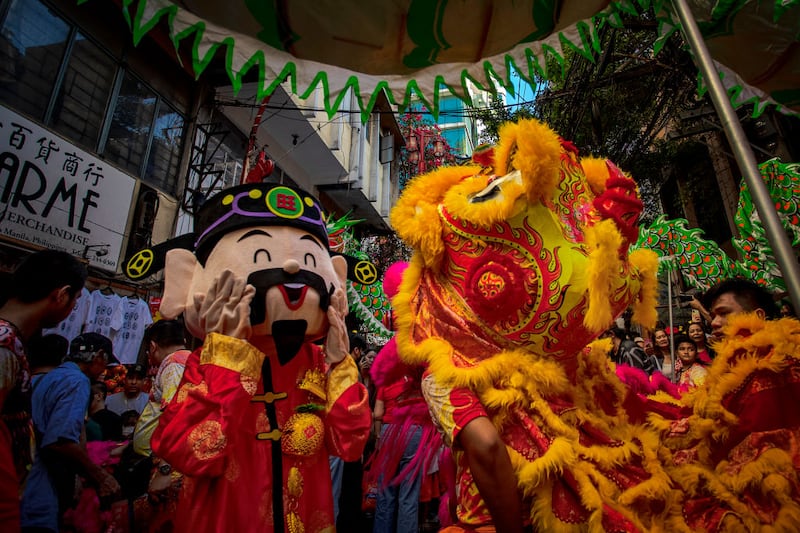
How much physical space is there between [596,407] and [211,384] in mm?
1460

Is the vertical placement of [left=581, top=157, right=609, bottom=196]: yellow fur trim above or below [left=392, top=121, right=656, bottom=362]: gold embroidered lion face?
above

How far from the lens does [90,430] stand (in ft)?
11.7

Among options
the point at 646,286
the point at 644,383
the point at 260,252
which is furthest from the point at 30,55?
the point at 644,383

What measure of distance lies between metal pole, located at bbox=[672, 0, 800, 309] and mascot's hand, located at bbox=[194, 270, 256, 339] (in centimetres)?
153

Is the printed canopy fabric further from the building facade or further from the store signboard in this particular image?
the store signboard

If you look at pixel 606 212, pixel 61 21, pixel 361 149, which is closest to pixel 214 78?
pixel 61 21

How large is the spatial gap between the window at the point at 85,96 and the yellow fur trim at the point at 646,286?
737cm

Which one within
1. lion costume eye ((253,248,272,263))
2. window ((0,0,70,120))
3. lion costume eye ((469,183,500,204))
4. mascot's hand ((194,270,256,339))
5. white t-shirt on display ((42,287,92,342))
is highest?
window ((0,0,70,120))

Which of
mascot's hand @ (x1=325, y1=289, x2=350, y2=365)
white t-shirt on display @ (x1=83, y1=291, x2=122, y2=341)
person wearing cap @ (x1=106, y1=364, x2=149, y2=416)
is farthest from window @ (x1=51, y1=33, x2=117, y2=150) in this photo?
mascot's hand @ (x1=325, y1=289, x2=350, y2=365)

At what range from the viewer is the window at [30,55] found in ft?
19.0

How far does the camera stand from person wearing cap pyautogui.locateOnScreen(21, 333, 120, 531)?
229 centimetres

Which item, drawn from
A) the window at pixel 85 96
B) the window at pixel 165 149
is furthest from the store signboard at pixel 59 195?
the window at pixel 165 149

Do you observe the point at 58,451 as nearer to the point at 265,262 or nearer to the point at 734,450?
the point at 265,262

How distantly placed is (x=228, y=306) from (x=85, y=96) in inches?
291
